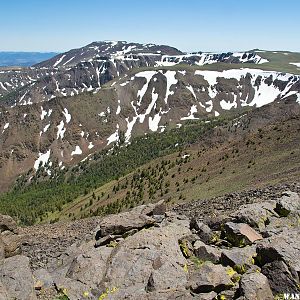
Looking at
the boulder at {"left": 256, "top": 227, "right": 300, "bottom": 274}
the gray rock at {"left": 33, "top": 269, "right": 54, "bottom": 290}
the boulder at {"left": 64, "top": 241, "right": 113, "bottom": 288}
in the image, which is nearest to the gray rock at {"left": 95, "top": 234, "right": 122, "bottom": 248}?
the boulder at {"left": 64, "top": 241, "right": 113, "bottom": 288}

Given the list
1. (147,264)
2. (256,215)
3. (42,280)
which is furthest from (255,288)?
(42,280)

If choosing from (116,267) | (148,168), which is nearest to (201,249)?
(116,267)

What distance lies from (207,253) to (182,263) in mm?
1310

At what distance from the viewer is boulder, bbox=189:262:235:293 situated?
13.6 metres

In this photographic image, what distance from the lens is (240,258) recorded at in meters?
15.3

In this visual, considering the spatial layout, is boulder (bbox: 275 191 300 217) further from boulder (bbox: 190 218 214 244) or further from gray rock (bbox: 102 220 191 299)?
gray rock (bbox: 102 220 191 299)

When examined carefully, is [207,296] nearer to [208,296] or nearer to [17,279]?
[208,296]

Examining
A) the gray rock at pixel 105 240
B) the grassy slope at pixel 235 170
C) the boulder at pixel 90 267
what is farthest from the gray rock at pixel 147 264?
the grassy slope at pixel 235 170

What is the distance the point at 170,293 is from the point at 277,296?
12.2 ft

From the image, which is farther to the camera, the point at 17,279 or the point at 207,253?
the point at 207,253

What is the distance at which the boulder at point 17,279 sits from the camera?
15.4 m

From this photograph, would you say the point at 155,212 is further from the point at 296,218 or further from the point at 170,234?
the point at 296,218

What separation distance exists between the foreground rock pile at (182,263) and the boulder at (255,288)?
0.03 metres

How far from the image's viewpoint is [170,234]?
19.0m
